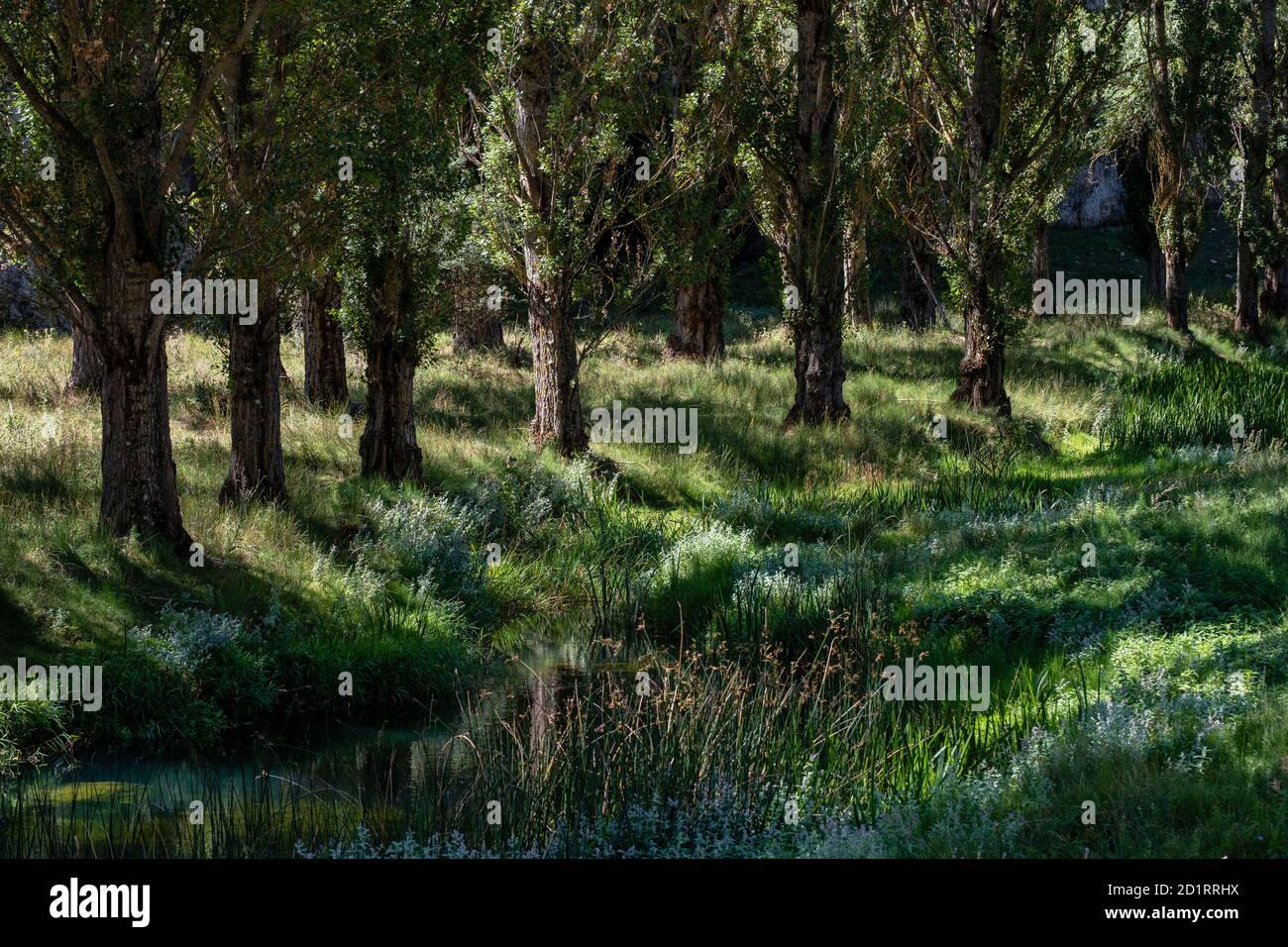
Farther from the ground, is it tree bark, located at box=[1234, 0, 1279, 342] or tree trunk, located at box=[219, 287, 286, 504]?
tree bark, located at box=[1234, 0, 1279, 342]

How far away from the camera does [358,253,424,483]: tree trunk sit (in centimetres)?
1483

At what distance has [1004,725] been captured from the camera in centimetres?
809

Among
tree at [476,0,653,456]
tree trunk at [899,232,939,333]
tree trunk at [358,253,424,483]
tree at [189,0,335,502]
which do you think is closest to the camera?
tree at [189,0,335,502]

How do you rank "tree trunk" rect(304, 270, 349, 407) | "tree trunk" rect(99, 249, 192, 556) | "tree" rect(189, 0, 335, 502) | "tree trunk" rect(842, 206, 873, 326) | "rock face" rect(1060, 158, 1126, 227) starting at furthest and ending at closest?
"rock face" rect(1060, 158, 1126, 227)
"tree trunk" rect(842, 206, 873, 326)
"tree trunk" rect(304, 270, 349, 407)
"tree" rect(189, 0, 335, 502)
"tree trunk" rect(99, 249, 192, 556)

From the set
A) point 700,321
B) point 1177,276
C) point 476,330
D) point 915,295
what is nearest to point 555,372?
point 700,321

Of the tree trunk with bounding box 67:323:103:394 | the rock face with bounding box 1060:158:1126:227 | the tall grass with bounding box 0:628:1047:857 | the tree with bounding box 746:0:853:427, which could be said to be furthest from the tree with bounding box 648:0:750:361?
the rock face with bounding box 1060:158:1126:227

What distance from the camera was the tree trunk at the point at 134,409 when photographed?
11.4m

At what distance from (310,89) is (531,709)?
672 centimetres

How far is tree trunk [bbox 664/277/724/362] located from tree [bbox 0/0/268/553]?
12238 mm

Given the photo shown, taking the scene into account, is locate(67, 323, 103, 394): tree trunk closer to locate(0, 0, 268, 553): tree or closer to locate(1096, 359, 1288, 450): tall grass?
locate(0, 0, 268, 553): tree

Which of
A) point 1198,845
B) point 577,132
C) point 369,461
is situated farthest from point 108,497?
point 1198,845

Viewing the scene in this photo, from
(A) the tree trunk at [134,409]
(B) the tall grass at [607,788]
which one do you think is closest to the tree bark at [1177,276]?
(B) the tall grass at [607,788]

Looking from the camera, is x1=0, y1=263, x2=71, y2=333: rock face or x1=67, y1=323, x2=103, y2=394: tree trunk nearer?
x1=67, y1=323, x2=103, y2=394: tree trunk

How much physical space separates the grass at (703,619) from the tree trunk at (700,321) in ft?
5.77
